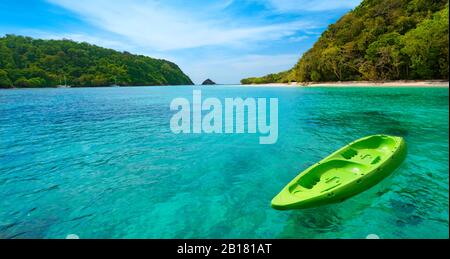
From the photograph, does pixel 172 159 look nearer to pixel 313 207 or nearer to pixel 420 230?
pixel 313 207

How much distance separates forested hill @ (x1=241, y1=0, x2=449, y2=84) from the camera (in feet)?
168

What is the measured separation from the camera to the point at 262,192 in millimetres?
9430

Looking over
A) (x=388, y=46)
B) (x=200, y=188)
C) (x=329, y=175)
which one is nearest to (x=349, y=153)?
(x=329, y=175)

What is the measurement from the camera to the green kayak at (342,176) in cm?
704

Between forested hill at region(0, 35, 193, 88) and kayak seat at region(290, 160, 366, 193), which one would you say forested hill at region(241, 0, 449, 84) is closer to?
kayak seat at region(290, 160, 366, 193)

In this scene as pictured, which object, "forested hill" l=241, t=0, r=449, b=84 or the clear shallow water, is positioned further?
"forested hill" l=241, t=0, r=449, b=84

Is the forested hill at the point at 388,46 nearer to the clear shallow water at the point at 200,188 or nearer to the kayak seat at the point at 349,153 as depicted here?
the clear shallow water at the point at 200,188

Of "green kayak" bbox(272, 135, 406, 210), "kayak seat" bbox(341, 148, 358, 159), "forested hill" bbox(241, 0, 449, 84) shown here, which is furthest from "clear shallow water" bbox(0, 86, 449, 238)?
"forested hill" bbox(241, 0, 449, 84)

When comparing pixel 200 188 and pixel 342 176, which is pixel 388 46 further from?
pixel 200 188

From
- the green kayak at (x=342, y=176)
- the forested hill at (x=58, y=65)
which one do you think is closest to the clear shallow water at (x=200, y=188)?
the green kayak at (x=342, y=176)

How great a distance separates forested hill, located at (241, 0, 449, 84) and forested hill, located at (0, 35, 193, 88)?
124427mm

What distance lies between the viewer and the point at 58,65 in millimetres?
145625
